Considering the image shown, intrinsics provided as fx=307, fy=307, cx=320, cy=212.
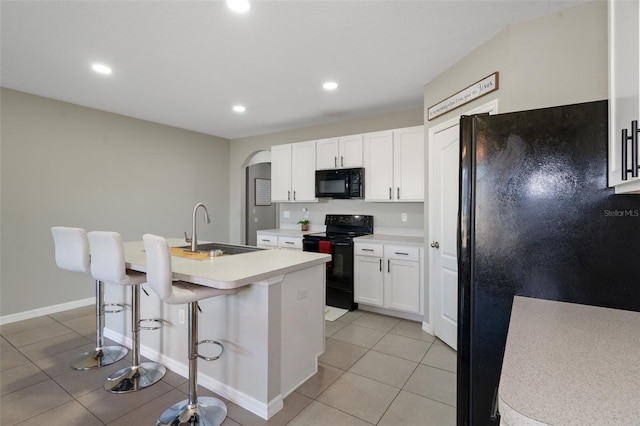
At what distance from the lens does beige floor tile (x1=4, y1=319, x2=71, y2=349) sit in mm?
2984

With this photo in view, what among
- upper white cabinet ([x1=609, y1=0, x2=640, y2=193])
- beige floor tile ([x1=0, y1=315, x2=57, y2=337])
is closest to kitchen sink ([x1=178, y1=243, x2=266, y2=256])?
beige floor tile ([x1=0, y1=315, x2=57, y2=337])

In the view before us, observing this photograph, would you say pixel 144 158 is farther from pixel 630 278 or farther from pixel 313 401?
pixel 630 278

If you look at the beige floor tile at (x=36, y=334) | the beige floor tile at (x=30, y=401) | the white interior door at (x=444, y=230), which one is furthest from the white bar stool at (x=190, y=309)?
the beige floor tile at (x=36, y=334)

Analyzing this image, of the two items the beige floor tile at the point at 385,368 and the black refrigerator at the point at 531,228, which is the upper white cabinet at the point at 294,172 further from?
the black refrigerator at the point at 531,228

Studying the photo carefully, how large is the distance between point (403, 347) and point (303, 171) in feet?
→ 9.19

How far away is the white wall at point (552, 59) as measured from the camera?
6.38 feet

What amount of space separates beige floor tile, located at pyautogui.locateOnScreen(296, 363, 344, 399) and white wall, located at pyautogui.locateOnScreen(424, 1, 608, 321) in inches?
93.1

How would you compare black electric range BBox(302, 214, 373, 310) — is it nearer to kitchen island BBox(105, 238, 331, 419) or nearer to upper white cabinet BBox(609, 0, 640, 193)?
kitchen island BBox(105, 238, 331, 419)

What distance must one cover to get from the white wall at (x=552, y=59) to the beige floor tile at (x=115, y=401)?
10.6 ft

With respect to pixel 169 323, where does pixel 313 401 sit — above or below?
below

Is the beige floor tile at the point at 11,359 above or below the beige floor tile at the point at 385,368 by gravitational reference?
above

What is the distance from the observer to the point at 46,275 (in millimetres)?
3680

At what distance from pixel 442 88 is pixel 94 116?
4.30 meters

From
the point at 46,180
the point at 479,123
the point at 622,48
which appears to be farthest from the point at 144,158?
the point at 622,48
